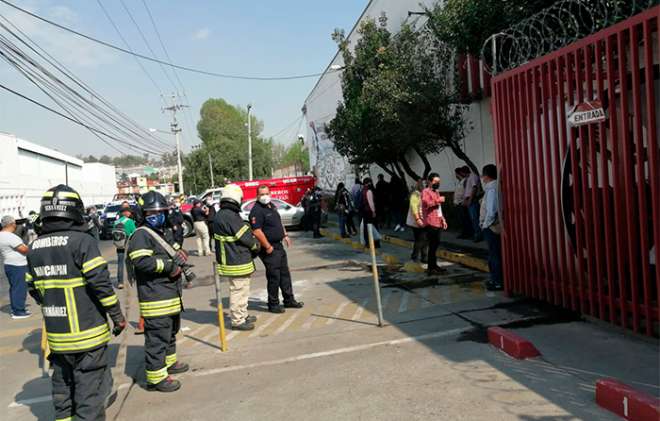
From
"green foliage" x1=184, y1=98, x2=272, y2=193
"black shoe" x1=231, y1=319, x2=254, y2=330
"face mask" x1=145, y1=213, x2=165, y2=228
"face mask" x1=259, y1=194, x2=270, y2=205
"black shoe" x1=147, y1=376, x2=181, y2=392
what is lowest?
"black shoe" x1=147, y1=376, x2=181, y2=392

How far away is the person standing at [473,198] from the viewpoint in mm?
12391

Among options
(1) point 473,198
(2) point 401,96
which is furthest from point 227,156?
(1) point 473,198

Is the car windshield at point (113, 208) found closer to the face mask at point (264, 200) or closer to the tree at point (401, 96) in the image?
the tree at point (401, 96)

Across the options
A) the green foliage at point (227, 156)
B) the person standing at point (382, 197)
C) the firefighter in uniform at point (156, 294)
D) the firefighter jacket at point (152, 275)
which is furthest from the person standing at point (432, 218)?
the green foliage at point (227, 156)

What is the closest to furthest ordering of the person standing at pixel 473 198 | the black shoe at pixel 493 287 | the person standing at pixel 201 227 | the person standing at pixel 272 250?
the person standing at pixel 272 250 → the black shoe at pixel 493 287 → the person standing at pixel 473 198 → the person standing at pixel 201 227

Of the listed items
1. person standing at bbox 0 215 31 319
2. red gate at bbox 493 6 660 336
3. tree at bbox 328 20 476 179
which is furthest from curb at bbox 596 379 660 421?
tree at bbox 328 20 476 179

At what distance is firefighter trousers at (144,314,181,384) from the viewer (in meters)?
5.00

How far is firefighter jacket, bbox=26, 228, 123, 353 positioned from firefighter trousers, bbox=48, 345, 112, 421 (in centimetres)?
9

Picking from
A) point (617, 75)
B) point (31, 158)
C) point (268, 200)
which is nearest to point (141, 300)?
point (268, 200)

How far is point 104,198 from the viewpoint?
236 feet

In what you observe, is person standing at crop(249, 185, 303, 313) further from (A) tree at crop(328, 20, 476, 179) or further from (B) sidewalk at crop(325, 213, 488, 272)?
(A) tree at crop(328, 20, 476, 179)

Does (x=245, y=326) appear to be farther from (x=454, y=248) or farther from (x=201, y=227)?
(x=201, y=227)

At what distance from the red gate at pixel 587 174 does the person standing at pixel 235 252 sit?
3510mm

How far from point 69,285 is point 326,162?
29579mm
